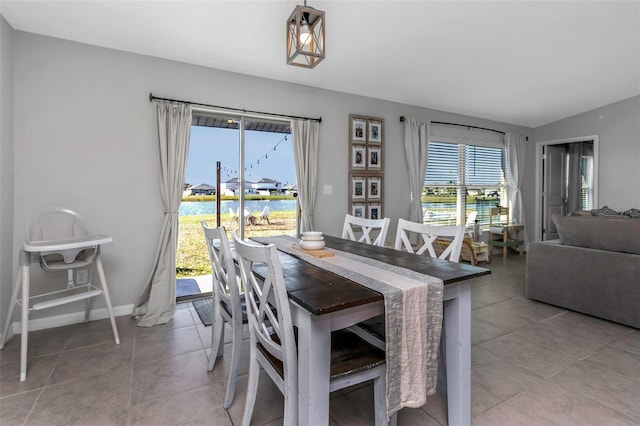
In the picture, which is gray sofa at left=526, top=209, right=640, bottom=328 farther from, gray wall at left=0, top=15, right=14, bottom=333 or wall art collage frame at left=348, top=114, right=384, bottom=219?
gray wall at left=0, top=15, right=14, bottom=333

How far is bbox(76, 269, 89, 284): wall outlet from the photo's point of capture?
2.79 m

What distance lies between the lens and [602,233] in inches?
110

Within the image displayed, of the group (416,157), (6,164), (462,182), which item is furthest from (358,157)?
(6,164)

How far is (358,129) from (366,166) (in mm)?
493

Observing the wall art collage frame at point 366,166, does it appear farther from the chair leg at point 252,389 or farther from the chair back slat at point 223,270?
the chair leg at point 252,389

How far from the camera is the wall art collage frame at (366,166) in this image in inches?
162

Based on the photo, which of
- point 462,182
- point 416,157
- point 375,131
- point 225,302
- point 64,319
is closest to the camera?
point 225,302

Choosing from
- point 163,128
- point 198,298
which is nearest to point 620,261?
point 198,298

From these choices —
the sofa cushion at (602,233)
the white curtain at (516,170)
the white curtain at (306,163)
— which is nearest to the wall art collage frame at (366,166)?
the white curtain at (306,163)

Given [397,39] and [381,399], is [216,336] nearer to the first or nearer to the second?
[381,399]

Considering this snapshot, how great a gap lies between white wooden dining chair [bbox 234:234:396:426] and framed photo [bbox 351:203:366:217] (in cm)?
262

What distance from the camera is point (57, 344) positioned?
2.41 metres

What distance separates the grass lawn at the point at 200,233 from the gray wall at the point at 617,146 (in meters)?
5.29

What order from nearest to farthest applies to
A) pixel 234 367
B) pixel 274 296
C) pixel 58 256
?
pixel 274 296 → pixel 234 367 → pixel 58 256
